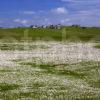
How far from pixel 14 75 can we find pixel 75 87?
418 inches

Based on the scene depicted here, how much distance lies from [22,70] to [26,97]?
18.8m

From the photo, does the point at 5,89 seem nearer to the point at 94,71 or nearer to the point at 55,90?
the point at 55,90

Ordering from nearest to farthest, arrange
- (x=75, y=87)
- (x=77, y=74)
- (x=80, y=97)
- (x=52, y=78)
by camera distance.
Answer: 1. (x=80, y=97)
2. (x=75, y=87)
3. (x=52, y=78)
4. (x=77, y=74)

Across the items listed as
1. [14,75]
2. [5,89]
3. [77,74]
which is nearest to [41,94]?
[5,89]

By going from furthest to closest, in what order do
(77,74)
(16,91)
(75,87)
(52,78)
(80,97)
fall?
(77,74), (52,78), (75,87), (16,91), (80,97)

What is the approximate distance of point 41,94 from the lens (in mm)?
31219

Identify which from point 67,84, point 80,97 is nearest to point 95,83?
point 67,84

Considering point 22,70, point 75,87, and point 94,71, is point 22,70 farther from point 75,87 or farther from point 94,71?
point 75,87

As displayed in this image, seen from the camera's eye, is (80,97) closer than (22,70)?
Yes

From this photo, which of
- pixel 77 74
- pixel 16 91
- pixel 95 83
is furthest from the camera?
pixel 77 74

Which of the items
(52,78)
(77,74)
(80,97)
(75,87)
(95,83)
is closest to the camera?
(80,97)

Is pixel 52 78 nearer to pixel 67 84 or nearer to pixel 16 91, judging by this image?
pixel 67 84

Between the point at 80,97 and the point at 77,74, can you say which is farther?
the point at 77,74

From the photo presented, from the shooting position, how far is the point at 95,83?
37.6 meters
